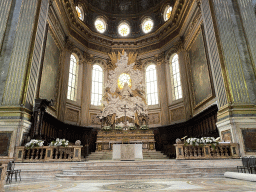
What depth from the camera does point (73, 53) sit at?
17.8 meters

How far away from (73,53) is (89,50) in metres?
2.05

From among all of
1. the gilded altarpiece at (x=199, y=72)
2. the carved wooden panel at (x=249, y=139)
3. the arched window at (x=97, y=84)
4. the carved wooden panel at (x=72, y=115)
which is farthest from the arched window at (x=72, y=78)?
the carved wooden panel at (x=249, y=139)

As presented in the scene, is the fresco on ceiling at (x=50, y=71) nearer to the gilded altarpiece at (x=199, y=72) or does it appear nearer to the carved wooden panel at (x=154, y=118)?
the carved wooden panel at (x=154, y=118)

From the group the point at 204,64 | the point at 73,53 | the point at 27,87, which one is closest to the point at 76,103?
the point at 73,53

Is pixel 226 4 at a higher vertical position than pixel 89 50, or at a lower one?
lower

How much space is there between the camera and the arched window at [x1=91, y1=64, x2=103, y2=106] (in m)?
18.4

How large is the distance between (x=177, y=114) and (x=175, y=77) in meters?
3.43

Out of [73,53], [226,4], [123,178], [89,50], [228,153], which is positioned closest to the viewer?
[123,178]

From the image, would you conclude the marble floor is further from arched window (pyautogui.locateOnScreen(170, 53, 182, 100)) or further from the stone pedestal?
arched window (pyautogui.locateOnScreen(170, 53, 182, 100))

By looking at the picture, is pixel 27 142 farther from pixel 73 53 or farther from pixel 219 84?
pixel 73 53

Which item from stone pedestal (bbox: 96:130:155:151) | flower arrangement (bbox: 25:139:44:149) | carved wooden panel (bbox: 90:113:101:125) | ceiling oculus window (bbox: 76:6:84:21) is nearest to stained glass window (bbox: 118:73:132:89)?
carved wooden panel (bbox: 90:113:101:125)

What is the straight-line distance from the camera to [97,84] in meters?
18.9

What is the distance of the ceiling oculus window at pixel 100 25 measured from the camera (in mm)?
20980

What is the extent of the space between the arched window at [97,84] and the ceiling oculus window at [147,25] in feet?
22.1
